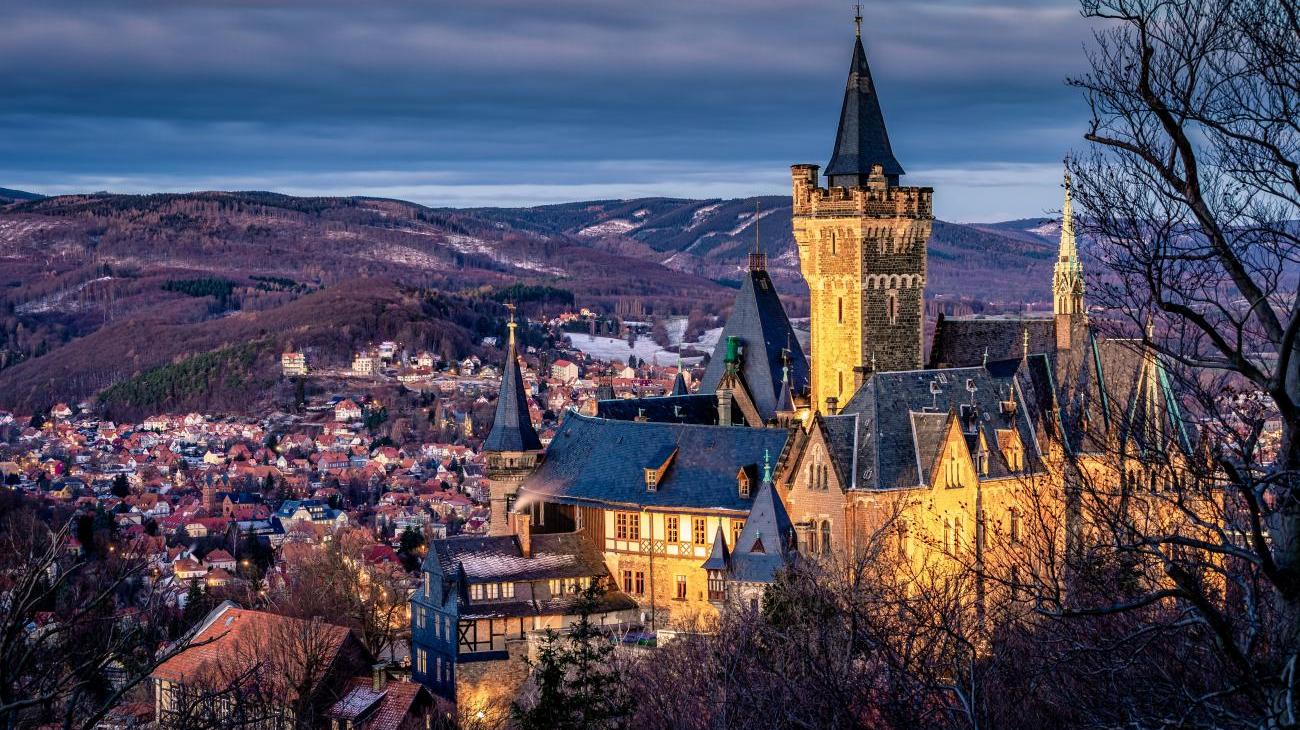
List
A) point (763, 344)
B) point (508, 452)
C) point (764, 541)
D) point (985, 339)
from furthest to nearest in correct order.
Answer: point (763, 344)
point (508, 452)
point (985, 339)
point (764, 541)

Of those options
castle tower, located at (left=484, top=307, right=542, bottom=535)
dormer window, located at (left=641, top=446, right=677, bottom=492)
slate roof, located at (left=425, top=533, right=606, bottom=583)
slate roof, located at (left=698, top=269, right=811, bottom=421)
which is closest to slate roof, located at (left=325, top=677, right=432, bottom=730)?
slate roof, located at (left=425, top=533, right=606, bottom=583)

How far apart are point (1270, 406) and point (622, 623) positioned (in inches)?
1690

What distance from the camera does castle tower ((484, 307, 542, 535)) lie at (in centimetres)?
7619

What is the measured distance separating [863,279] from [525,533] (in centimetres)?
1649

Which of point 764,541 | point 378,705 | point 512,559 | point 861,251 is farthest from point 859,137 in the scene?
point 378,705

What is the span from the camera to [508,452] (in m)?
76.2

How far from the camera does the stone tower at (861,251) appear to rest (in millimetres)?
69250

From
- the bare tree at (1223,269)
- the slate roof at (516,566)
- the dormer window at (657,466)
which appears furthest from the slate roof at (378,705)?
the bare tree at (1223,269)

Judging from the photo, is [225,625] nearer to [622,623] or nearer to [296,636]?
[296,636]

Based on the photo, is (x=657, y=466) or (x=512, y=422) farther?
(x=512, y=422)

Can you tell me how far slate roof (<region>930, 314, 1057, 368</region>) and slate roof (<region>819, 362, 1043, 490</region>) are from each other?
11.4ft

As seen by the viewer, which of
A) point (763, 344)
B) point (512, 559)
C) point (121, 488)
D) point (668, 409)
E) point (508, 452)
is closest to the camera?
point (512, 559)

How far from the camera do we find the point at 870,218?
69312mm

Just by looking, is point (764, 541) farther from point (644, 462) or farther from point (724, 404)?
point (724, 404)
